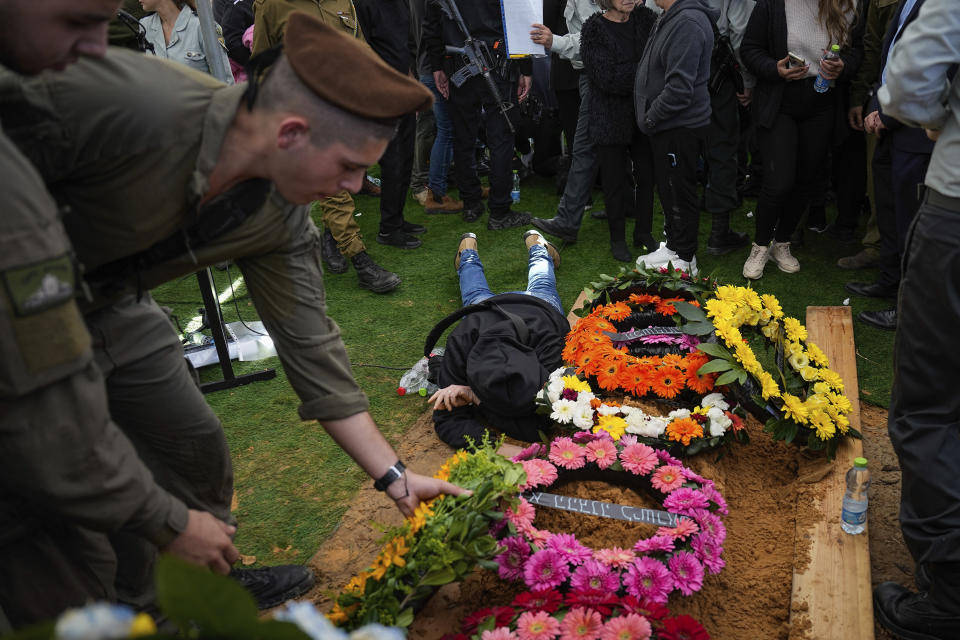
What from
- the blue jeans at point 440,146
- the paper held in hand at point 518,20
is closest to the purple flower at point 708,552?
the paper held in hand at point 518,20

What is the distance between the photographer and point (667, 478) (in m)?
2.59

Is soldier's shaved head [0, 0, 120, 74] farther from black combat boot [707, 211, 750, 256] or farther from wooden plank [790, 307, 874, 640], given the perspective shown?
black combat boot [707, 211, 750, 256]

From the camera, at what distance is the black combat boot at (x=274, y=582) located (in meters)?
2.75

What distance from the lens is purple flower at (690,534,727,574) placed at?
2.31 m

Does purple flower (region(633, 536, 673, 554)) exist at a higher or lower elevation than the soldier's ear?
lower

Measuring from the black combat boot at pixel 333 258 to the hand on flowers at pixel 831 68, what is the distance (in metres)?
3.57

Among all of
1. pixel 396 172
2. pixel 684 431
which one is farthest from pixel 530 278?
pixel 684 431

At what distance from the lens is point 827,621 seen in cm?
228

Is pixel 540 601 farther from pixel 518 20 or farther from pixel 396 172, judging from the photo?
pixel 518 20

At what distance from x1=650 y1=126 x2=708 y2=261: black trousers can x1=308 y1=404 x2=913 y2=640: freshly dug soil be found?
2068 mm

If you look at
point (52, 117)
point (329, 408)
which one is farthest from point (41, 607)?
point (52, 117)

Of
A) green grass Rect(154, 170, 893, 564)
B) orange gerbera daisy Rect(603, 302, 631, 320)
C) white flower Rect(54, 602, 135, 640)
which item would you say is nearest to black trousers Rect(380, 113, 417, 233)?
green grass Rect(154, 170, 893, 564)

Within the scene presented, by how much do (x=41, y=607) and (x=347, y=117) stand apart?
56.2 inches

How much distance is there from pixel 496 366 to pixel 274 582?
1235mm
